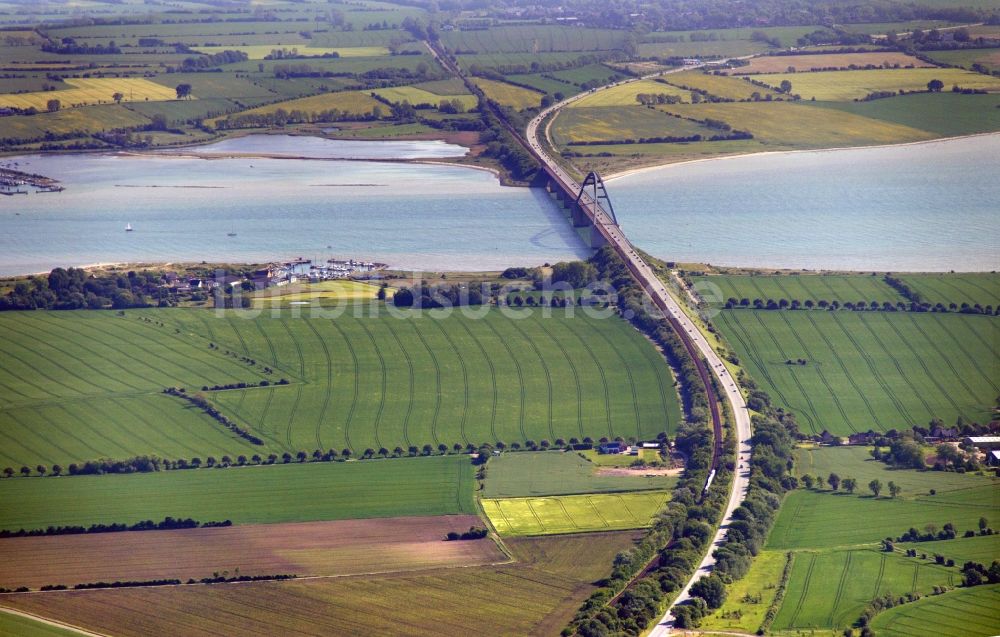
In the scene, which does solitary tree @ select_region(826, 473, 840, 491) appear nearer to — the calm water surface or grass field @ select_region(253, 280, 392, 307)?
the calm water surface

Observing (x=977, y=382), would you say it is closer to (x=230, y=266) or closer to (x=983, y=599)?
(x=983, y=599)

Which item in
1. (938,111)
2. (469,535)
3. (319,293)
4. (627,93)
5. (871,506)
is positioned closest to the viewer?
(469,535)

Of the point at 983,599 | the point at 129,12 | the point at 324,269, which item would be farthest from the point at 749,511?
the point at 129,12

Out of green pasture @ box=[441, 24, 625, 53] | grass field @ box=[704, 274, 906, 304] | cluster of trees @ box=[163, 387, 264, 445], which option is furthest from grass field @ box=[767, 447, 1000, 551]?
green pasture @ box=[441, 24, 625, 53]

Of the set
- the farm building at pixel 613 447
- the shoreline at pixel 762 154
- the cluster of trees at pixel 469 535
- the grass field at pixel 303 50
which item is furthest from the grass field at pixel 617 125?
the cluster of trees at pixel 469 535

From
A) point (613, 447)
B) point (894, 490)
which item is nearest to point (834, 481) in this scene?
point (894, 490)

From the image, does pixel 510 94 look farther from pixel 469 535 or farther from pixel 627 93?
pixel 469 535
